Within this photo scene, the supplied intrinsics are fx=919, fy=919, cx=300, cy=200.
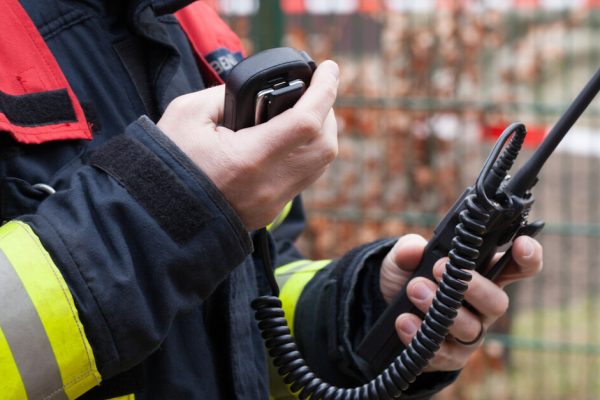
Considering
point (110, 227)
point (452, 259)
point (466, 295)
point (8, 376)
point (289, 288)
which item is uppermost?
point (110, 227)

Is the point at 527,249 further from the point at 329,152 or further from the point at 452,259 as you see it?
the point at 329,152

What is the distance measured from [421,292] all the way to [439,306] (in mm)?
102

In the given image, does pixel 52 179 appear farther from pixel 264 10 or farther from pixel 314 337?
pixel 264 10

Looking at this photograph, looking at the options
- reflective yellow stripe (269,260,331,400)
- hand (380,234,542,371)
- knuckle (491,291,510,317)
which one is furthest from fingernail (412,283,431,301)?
reflective yellow stripe (269,260,331,400)

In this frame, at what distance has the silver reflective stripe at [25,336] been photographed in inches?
45.4

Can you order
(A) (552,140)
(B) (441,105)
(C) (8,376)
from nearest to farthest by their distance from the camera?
(C) (8,376)
(A) (552,140)
(B) (441,105)

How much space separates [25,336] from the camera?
116cm

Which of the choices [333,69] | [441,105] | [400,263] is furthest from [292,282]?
[441,105]

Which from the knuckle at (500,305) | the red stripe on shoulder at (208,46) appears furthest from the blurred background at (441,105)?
the knuckle at (500,305)

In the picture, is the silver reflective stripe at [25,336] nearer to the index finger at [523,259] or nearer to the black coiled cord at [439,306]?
the black coiled cord at [439,306]

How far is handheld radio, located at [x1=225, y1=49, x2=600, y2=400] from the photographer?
1.43 m

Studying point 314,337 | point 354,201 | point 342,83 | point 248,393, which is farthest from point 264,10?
point 248,393

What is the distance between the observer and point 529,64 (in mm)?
4145

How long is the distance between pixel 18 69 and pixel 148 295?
39 cm
